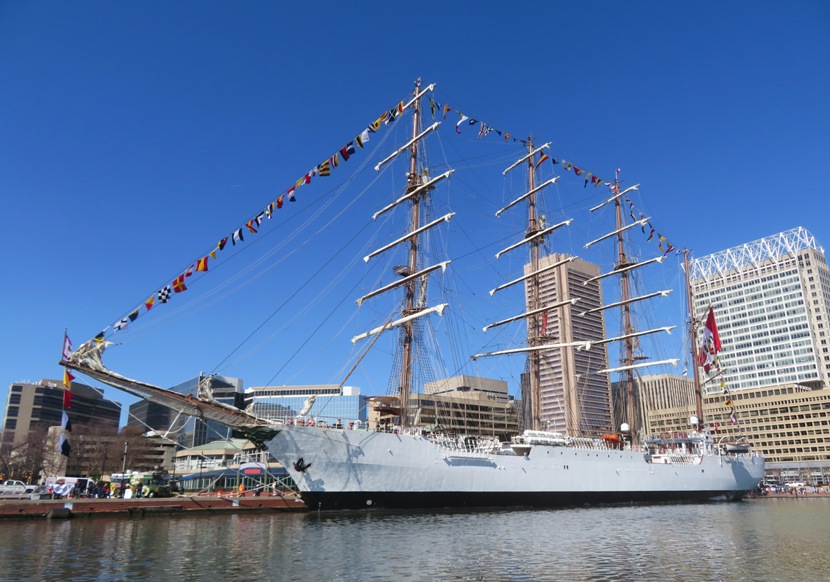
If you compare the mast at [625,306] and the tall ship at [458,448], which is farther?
the mast at [625,306]

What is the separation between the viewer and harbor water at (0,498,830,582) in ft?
55.4

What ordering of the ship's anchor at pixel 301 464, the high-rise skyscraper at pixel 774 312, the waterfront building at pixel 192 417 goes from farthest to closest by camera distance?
the high-rise skyscraper at pixel 774 312
the waterfront building at pixel 192 417
the ship's anchor at pixel 301 464

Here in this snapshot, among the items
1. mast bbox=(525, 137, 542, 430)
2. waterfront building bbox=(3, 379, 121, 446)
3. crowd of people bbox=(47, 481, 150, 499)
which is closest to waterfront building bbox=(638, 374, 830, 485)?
mast bbox=(525, 137, 542, 430)

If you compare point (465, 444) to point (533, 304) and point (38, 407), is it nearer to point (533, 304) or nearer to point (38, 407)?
point (533, 304)

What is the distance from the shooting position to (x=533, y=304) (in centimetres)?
6178

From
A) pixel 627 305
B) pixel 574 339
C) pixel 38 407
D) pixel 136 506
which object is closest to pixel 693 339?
pixel 627 305

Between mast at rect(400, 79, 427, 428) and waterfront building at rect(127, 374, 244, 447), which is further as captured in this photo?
waterfront building at rect(127, 374, 244, 447)

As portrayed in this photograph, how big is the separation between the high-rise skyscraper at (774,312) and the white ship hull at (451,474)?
99.8 m

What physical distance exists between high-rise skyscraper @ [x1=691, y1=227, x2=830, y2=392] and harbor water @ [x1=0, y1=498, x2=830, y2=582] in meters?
124

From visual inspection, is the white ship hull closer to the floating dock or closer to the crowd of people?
the floating dock

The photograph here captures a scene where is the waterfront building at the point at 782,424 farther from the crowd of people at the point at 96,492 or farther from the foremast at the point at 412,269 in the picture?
the crowd of people at the point at 96,492

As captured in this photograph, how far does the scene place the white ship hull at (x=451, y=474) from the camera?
3459cm

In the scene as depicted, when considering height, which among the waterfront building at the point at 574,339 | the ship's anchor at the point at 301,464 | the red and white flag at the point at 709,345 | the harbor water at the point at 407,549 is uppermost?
the waterfront building at the point at 574,339

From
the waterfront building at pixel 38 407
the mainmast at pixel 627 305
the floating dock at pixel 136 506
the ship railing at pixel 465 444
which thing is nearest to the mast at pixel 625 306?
the mainmast at pixel 627 305
